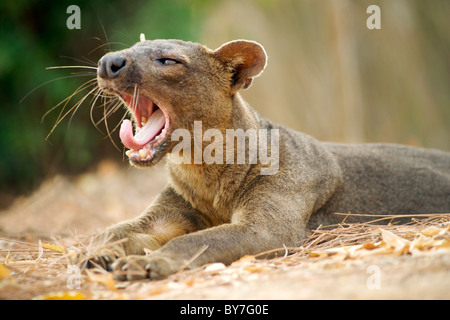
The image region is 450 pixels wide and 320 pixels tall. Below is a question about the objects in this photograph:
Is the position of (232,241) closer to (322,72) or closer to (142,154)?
(142,154)

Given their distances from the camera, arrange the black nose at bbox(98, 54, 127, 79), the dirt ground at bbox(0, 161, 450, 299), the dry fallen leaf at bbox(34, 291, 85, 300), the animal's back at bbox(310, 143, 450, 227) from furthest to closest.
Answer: the animal's back at bbox(310, 143, 450, 227), the black nose at bbox(98, 54, 127, 79), the dry fallen leaf at bbox(34, 291, 85, 300), the dirt ground at bbox(0, 161, 450, 299)

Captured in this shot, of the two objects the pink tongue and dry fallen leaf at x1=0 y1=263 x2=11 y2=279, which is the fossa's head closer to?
the pink tongue

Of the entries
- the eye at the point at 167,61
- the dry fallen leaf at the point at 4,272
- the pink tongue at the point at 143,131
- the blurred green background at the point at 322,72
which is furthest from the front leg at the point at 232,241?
the blurred green background at the point at 322,72

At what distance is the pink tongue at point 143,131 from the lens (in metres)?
4.18

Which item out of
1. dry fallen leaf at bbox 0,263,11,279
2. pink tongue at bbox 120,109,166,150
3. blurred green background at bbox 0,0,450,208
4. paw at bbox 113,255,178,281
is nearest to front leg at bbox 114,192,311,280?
paw at bbox 113,255,178,281

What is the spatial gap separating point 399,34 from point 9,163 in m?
8.45

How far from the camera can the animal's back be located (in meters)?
5.19

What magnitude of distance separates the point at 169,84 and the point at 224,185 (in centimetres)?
96

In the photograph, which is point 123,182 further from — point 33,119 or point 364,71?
point 364,71

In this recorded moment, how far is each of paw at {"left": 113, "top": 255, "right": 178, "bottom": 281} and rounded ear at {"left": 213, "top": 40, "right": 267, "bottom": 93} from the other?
5.87ft
